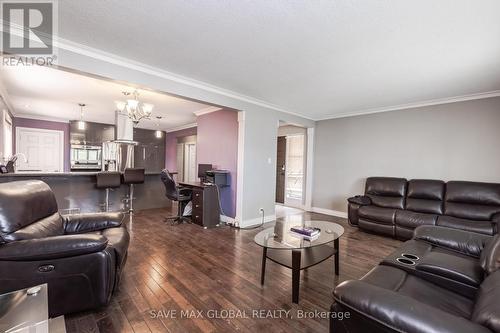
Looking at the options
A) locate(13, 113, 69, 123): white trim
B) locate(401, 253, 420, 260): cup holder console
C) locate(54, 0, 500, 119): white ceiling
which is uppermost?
locate(54, 0, 500, 119): white ceiling

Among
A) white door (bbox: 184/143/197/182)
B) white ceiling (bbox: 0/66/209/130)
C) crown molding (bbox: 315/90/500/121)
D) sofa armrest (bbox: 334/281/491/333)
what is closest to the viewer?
sofa armrest (bbox: 334/281/491/333)

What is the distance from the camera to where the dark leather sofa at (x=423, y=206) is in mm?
3243

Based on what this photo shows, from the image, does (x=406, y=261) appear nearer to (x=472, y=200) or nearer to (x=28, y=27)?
(x=472, y=200)

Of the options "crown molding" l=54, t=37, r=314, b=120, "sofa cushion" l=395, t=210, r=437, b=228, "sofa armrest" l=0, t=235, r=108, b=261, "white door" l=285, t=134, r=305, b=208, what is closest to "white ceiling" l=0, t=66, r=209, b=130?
"crown molding" l=54, t=37, r=314, b=120

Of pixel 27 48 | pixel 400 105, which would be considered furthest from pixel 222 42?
pixel 400 105

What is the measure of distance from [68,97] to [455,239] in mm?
6489

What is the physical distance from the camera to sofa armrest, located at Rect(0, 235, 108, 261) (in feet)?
4.90

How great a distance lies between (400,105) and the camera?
434cm

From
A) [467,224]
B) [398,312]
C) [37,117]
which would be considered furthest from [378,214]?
[37,117]

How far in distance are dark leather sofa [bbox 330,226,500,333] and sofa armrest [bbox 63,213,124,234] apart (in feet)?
7.54

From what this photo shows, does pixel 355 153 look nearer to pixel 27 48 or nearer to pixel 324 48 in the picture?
pixel 324 48

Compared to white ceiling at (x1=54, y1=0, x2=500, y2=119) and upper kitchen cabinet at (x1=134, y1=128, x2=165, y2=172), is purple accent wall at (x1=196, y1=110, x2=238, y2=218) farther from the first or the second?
upper kitchen cabinet at (x1=134, y1=128, x2=165, y2=172)

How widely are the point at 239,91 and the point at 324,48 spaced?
1.74m

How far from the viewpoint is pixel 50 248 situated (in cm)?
155
